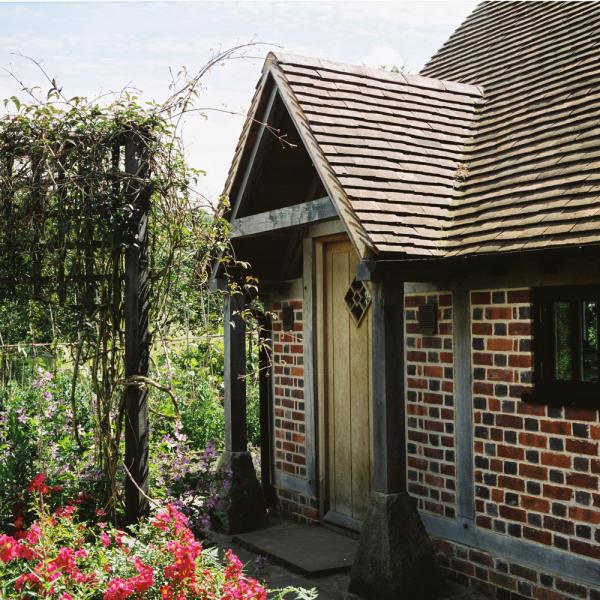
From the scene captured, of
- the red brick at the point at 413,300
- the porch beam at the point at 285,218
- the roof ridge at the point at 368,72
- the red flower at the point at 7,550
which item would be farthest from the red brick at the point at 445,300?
the red flower at the point at 7,550

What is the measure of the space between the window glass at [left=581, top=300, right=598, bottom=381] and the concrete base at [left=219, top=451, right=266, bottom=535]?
12.4 ft

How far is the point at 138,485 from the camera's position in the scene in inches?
212

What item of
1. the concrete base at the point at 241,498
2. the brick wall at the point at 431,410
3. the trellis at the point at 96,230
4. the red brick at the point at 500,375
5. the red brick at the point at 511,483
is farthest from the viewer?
the concrete base at the point at 241,498

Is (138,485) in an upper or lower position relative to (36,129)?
lower

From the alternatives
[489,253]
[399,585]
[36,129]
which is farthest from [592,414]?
[36,129]

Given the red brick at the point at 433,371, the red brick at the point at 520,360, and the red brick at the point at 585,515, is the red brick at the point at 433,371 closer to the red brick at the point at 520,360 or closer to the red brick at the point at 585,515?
the red brick at the point at 520,360

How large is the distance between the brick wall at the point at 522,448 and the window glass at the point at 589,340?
10.7 inches

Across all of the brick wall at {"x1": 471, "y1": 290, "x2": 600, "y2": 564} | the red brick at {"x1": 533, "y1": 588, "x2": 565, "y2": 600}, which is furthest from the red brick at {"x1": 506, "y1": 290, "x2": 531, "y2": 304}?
the red brick at {"x1": 533, "y1": 588, "x2": 565, "y2": 600}

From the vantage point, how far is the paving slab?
6.27 metres

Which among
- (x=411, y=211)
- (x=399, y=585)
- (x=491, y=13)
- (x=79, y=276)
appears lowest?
(x=399, y=585)

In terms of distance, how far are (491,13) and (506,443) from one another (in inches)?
270

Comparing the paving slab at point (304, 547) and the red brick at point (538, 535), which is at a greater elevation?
the red brick at point (538, 535)

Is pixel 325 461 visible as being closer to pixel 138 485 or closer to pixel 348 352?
pixel 348 352

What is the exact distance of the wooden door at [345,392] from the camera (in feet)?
23.2
